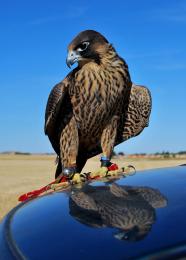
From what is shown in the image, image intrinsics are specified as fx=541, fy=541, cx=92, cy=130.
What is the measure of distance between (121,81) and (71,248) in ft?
13.2

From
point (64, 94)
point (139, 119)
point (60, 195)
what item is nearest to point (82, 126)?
point (64, 94)

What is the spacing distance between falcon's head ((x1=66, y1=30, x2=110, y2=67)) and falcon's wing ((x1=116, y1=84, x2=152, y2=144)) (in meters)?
0.57

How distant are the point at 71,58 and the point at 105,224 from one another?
370cm

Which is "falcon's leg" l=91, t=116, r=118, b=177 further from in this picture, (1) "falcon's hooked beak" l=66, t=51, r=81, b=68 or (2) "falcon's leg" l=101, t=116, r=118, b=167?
(1) "falcon's hooked beak" l=66, t=51, r=81, b=68

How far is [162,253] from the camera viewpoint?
44.1 inches

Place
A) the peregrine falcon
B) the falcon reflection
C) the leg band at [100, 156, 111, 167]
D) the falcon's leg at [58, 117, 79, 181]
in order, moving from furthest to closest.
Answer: the falcon's leg at [58, 117, 79, 181] < the peregrine falcon < the leg band at [100, 156, 111, 167] < the falcon reflection

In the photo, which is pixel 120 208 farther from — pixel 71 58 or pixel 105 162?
pixel 71 58

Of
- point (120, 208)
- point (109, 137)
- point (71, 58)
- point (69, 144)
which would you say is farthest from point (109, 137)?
point (120, 208)

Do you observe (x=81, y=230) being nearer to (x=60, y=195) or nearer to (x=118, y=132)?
(x=60, y=195)

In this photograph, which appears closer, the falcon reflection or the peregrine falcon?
the falcon reflection

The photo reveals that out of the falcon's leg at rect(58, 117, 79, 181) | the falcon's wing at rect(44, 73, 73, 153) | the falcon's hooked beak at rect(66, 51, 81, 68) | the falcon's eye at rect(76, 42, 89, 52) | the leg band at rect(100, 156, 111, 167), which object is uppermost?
the falcon's eye at rect(76, 42, 89, 52)

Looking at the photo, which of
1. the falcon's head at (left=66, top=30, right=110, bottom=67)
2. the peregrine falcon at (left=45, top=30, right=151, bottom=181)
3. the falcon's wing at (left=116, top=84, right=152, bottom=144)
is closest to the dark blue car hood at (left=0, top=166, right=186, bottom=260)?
the peregrine falcon at (left=45, top=30, right=151, bottom=181)

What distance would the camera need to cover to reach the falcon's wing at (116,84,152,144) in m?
5.60

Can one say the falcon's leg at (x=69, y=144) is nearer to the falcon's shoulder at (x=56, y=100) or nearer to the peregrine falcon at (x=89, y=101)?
the peregrine falcon at (x=89, y=101)
